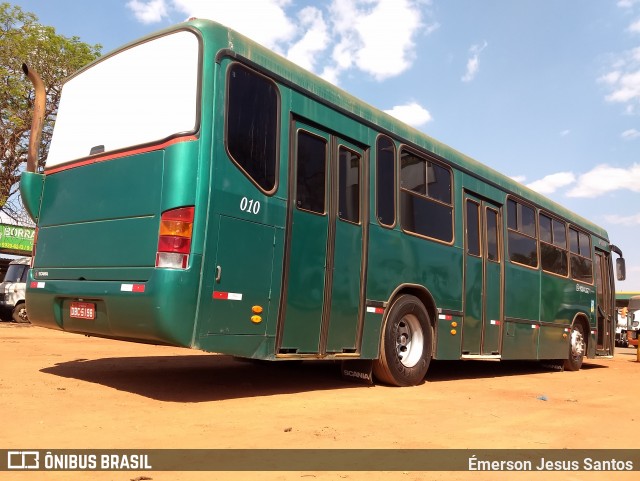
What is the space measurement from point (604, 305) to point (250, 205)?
1115 centimetres

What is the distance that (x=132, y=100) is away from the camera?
5.47m

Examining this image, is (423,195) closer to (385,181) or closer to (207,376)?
(385,181)

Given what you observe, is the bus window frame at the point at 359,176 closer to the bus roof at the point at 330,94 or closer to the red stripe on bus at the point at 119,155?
the bus roof at the point at 330,94

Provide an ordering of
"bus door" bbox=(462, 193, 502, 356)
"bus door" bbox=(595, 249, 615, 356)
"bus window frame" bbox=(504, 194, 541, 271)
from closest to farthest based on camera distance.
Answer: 1. "bus door" bbox=(462, 193, 502, 356)
2. "bus window frame" bbox=(504, 194, 541, 271)
3. "bus door" bbox=(595, 249, 615, 356)

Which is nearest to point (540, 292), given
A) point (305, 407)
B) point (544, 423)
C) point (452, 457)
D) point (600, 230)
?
point (600, 230)

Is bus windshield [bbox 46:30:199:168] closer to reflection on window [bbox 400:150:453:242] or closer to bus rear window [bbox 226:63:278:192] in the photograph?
bus rear window [bbox 226:63:278:192]

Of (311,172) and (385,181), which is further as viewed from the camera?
(385,181)

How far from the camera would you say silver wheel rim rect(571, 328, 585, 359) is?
39.1ft

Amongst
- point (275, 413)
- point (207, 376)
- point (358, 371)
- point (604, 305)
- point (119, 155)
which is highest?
point (119, 155)

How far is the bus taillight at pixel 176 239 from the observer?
188 inches

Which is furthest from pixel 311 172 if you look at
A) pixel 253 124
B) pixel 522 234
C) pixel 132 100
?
pixel 522 234

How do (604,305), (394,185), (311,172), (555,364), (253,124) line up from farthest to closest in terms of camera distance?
(604,305) → (555,364) → (394,185) → (311,172) → (253,124)

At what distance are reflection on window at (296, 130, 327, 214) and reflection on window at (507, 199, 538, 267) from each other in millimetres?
4778

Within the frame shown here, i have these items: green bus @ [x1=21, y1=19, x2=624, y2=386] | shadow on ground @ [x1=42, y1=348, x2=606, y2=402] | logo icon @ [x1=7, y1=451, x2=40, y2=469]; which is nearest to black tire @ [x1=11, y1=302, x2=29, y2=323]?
shadow on ground @ [x1=42, y1=348, x2=606, y2=402]
